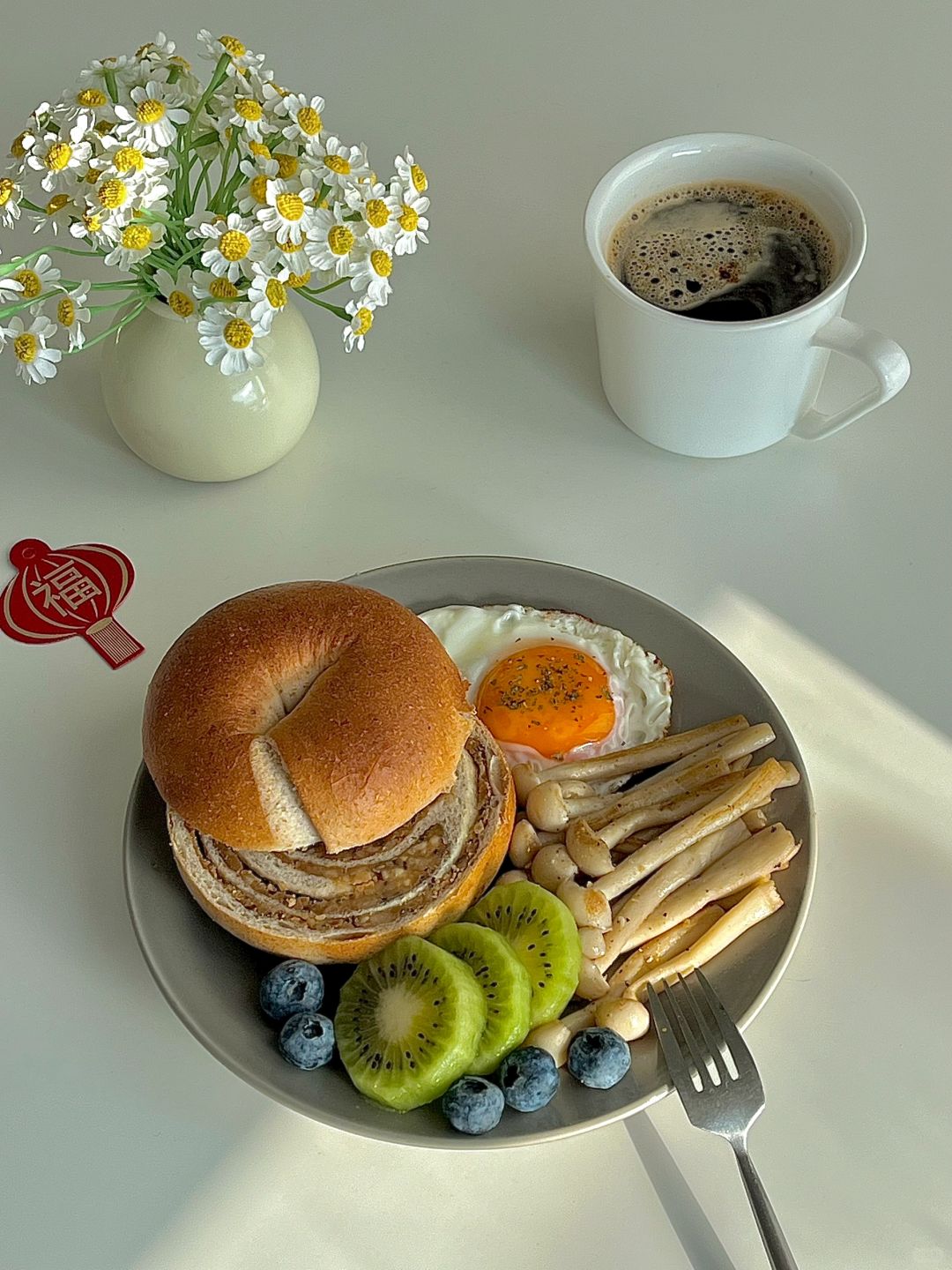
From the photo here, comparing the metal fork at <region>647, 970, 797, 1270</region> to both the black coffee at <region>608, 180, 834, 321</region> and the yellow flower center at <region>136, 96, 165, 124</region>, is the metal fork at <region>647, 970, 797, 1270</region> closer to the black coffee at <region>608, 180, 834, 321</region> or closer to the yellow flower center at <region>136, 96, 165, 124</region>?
the black coffee at <region>608, 180, 834, 321</region>

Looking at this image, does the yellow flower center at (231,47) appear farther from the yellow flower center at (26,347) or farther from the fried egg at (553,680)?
the fried egg at (553,680)

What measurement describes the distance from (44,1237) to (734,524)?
1.35m

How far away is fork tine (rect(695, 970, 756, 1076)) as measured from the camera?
1.42 m

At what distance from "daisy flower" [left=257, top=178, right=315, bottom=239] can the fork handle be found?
3.74 feet

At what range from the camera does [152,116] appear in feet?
4.97

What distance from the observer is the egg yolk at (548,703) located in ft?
5.68

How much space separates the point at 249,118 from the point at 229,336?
26cm

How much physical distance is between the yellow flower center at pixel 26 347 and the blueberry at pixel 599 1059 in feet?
3.41

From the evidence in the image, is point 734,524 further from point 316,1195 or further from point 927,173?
point 316,1195

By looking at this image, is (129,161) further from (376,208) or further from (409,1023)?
(409,1023)

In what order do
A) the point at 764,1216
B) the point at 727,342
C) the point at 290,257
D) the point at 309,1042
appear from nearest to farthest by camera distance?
the point at 764,1216 → the point at 309,1042 → the point at 290,257 → the point at 727,342

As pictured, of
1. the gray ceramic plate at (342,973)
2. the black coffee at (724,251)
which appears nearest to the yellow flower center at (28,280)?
the gray ceramic plate at (342,973)

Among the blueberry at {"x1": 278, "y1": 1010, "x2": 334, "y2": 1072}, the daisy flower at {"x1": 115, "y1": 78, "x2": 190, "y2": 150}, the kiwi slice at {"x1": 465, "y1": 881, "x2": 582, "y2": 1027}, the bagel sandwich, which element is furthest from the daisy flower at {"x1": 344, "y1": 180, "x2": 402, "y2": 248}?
the blueberry at {"x1": 278, "y1": 1010, "x2": 334, "y2": 1072}

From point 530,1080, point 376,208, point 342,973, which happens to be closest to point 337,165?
point 376,208
